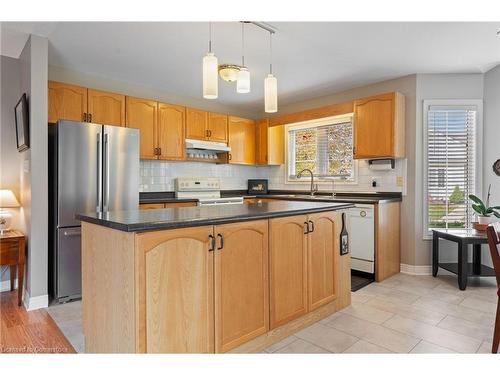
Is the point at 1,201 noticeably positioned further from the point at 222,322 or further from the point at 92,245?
the point at 222,322

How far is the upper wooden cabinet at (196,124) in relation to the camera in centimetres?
467

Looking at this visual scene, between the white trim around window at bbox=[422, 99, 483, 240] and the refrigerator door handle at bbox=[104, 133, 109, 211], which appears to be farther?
the white trim around window at bbox=[422, 99, 483, 240]

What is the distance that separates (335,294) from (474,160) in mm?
2588

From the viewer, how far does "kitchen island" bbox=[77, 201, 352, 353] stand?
5.19 feet

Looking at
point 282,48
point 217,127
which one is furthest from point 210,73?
point 217,127

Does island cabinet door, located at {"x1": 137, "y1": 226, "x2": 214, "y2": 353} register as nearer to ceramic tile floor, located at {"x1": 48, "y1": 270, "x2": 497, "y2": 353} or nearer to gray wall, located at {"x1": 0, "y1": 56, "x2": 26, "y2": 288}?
ceramic tile floor, located at {"x1": 48, "y1": 270, "x2": 497, "y2": 353}

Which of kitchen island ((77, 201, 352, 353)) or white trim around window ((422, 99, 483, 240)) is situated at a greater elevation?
white trim around window ((422, 99, 483, 240))

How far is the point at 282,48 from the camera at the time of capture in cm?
320

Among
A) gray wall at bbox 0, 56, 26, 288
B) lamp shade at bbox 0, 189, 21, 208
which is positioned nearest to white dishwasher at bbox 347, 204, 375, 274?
lamp shade at bbox 0, 189, 21, 208

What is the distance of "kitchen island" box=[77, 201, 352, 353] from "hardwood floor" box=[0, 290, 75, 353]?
1.39ft

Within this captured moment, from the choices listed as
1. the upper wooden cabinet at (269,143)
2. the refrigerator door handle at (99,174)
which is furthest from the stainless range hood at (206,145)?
the refrigerator door handle at (99,174)

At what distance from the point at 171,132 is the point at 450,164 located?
11.9 ft

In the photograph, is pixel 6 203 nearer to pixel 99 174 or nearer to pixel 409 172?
pixel 99 174
